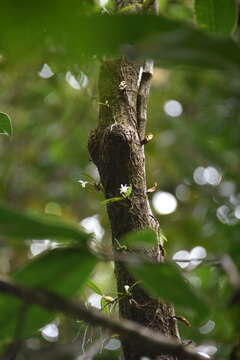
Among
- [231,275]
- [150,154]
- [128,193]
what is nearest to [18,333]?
[231,275]

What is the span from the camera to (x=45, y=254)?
1.67 ft

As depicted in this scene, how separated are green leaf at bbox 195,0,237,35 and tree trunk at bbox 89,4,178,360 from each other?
22cm

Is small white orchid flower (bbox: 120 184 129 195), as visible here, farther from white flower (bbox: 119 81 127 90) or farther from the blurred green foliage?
the blurred green foliage

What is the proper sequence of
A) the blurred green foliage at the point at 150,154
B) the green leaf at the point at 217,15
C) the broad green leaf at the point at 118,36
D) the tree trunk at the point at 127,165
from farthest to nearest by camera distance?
the blurred green foliage at the point at 150,154 < the tree trunk at the point at 127,165 < the green leaf at the point at 217,15 < the broad green leaf at the point at 118,36

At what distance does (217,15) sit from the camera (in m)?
0.70

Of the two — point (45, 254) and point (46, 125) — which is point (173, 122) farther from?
point (45, 254)

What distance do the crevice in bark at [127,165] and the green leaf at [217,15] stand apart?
22cm

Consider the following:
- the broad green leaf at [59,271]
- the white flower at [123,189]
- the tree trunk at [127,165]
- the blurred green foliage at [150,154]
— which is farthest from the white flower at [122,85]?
the broad green leaf at [59,271]

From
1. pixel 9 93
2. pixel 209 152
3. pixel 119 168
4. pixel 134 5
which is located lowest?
pixel 119 168

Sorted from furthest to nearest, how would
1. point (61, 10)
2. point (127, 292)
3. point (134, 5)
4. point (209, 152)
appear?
point (209, 152)
point (134, 5)
point (127, 292)
point (61, 10)

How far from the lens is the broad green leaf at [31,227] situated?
0.43 metres

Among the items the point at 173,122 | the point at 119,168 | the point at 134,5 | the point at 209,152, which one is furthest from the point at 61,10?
the point at 173,122

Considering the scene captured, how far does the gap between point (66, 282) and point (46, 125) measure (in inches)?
112

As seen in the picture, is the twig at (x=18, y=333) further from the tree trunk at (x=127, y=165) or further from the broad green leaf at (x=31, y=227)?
the tree trunk at (x=127, y=165)
